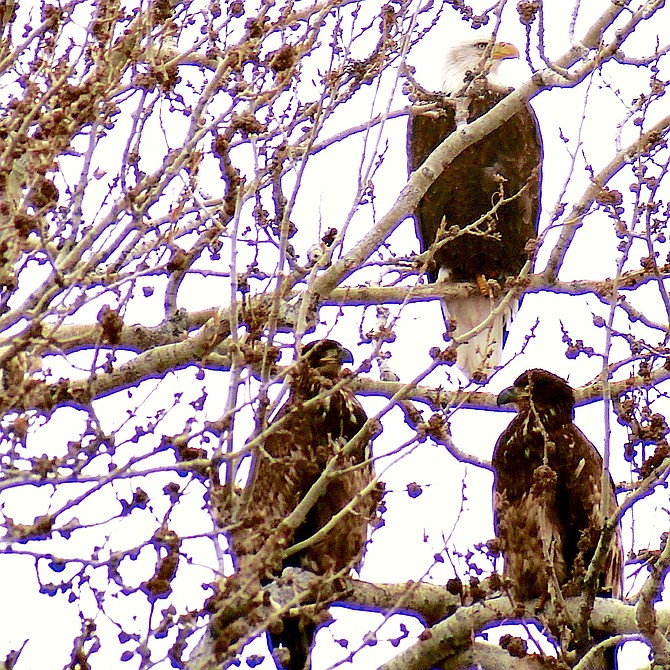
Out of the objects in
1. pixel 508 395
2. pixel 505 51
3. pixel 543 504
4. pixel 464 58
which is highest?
pixel 464 58

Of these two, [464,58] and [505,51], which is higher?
[464,58]

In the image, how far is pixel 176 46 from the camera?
5902mm

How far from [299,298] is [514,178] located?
3.22 m

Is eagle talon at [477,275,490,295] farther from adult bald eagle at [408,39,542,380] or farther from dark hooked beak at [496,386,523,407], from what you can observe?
dark hooked beak at [496,386,523,407]

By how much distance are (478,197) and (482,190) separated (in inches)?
2.3

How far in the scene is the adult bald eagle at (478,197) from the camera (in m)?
7.70

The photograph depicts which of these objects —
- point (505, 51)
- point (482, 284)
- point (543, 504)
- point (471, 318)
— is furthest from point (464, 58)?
point (543, 504)

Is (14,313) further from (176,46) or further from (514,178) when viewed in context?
(514,178)

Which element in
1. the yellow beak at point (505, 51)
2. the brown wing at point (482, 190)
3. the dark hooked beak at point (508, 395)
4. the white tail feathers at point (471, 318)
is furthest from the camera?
the yellow beak at point (505, 51)

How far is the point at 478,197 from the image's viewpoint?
25.9ft

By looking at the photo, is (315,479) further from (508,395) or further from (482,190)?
(482,190)

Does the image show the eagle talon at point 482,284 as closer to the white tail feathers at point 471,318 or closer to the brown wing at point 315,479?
the white tail feathers at point 471,318

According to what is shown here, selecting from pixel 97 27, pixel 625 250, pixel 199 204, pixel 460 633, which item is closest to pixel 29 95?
pixel 97 27

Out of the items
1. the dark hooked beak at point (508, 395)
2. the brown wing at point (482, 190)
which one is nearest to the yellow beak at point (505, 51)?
the brown wing at point (482, 190)
